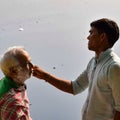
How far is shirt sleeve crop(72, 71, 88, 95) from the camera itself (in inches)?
124

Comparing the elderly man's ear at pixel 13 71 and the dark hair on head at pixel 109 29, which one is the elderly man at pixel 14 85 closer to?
the elderly man's ear at pixel 13 71

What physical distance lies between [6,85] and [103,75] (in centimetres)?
64

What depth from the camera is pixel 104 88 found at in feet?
8.93

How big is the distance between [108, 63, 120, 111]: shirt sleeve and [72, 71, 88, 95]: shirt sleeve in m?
0.50

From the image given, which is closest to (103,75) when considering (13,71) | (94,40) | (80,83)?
(94,40)

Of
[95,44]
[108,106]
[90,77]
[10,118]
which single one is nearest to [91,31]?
[95,44]

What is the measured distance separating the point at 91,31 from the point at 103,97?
1.41 feet

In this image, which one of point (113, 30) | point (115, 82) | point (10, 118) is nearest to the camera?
point (10, 118)

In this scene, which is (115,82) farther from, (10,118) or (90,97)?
(10,118)

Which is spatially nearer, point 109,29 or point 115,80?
point 115,80

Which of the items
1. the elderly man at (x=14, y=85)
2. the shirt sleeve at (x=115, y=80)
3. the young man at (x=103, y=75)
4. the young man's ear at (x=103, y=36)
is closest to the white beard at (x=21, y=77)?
the elderly man at (x=14, y=85)

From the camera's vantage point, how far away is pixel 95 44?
2846 mm

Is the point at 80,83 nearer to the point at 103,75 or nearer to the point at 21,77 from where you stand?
the point at 103,75

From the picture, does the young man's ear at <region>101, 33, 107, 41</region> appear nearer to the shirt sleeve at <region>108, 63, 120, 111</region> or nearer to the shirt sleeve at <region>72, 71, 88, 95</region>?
the shirt sleeve at <region>108, 63, 120, 111</region>
